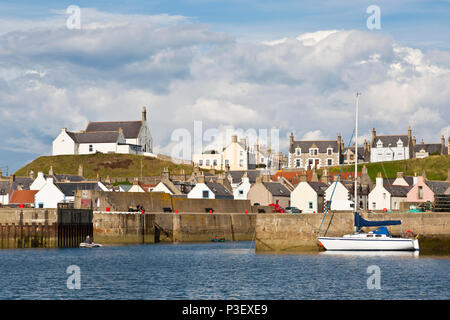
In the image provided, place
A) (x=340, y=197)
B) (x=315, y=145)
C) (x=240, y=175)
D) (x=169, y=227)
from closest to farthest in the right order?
(x=169, y=227), (x=340, y=197), (x=240, y=175), (x=315, y=145)

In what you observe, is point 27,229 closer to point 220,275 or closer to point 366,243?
point 220,275

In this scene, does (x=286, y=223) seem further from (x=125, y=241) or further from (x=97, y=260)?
(x=125, y=241)

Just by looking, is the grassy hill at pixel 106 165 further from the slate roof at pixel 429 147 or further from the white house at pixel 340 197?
the white house at pixel 340 197

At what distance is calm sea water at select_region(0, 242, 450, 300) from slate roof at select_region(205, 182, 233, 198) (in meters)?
28.9

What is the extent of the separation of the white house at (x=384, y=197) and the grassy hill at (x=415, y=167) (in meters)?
36.9

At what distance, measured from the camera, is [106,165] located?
12938 centimetres

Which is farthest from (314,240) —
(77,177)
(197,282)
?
(77,177)

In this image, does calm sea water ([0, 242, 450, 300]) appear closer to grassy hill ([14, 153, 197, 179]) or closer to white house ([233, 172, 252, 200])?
white house ([233, 172, 252, 200])

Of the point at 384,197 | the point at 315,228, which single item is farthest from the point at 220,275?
the point at 384,197

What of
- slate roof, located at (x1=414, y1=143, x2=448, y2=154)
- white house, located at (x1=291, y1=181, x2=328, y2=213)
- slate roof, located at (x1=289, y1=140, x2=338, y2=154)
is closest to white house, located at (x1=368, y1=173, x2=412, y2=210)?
white house, located at (x1=291, y1=181, x2=328, y2=213)

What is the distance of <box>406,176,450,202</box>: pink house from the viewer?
76.8m

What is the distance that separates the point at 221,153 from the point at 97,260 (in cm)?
8387

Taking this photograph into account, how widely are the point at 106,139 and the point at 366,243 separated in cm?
9213

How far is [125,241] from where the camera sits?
229 ft
